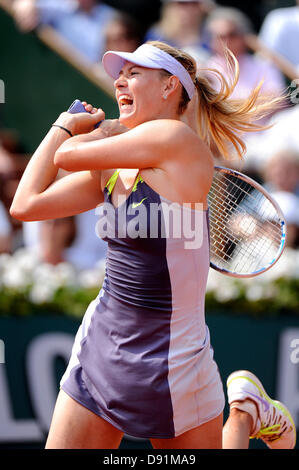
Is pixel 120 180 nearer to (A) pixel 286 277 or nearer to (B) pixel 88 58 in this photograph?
(A) pixel 286 277

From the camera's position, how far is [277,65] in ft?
20.6

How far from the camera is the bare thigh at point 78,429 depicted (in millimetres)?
2412

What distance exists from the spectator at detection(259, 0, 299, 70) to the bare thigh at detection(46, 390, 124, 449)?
466cm

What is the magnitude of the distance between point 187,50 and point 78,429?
4173 mm

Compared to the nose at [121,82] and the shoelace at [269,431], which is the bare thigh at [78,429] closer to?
the shoelace at [269,431]

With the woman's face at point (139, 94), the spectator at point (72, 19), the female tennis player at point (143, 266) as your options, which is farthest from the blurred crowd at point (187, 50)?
the woman's face at point (139, 94)

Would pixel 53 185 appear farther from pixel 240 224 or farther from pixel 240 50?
pixel 240 50

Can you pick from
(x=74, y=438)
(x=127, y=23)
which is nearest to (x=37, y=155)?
(x=74, y=438)

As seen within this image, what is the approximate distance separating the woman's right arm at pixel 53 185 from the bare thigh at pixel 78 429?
0.62 meters

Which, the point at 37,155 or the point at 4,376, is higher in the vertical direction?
the point at 37,155

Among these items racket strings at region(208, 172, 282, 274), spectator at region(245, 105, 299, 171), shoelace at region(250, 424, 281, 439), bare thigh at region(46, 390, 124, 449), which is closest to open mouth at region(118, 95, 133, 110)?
racket strings at region(208, 172, 282, 274)

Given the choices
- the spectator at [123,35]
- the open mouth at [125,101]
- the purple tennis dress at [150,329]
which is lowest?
the purple tennis dress at [150,329]

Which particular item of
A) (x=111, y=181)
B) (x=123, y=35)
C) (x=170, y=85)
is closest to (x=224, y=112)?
(x=170, y=85)

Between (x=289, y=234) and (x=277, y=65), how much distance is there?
6.26ft
